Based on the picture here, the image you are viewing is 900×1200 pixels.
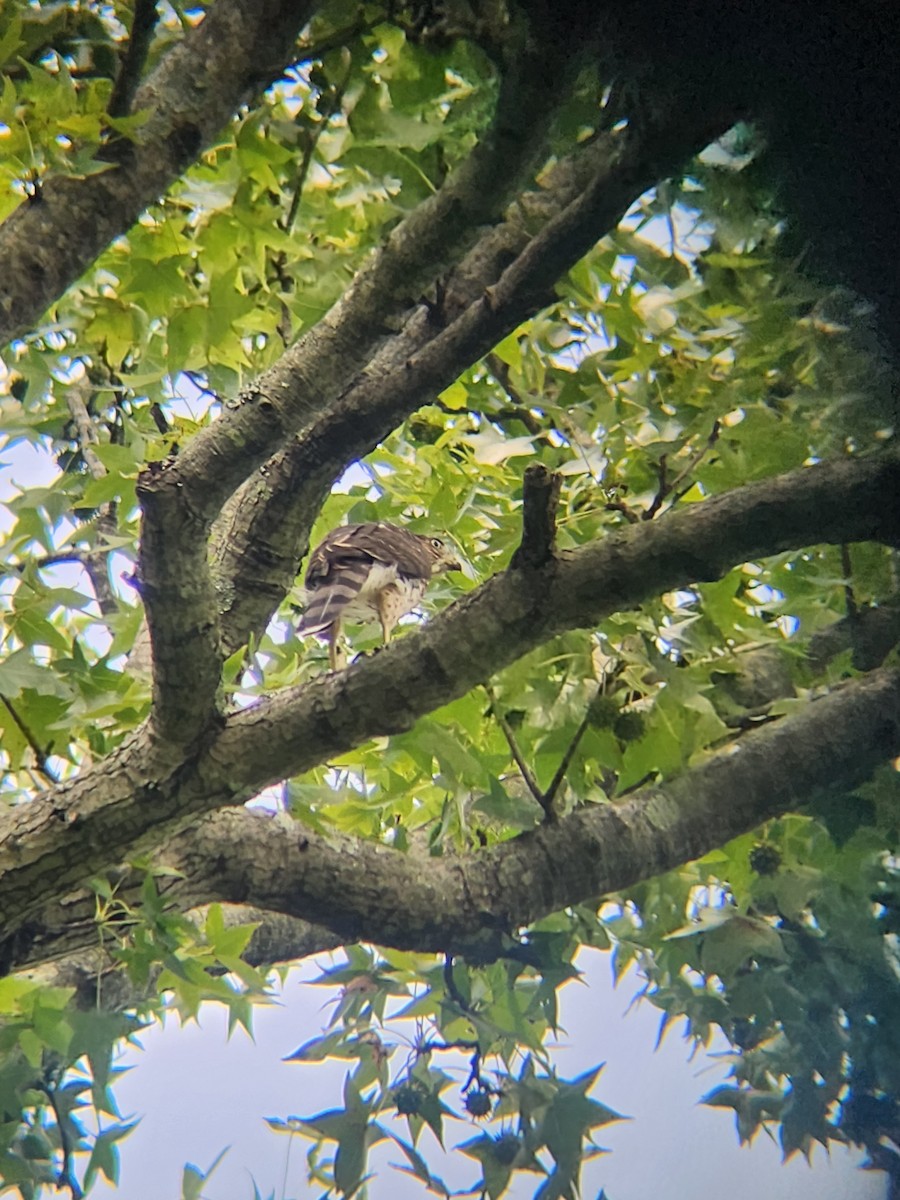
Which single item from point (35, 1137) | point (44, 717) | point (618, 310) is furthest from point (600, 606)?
point (35, 1137)

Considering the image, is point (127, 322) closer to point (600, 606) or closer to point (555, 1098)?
point (600, 606)

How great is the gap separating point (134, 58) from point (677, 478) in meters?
0.51

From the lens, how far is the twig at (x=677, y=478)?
2.54 ft

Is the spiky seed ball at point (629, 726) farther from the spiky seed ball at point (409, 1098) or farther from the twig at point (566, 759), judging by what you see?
the spiky seed ball at point (409, 1098)

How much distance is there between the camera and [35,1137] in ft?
3.11

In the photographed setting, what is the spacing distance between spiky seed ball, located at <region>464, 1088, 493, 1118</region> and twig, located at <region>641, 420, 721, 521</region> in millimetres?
565

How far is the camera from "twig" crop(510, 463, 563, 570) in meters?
0.67

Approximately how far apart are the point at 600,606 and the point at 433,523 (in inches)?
15.1

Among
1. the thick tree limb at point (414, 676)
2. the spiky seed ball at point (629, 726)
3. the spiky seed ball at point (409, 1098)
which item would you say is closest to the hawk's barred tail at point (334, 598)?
the thick tree limb at point (414, 676)

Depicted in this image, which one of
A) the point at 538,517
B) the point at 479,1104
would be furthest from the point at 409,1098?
the point at 538,517

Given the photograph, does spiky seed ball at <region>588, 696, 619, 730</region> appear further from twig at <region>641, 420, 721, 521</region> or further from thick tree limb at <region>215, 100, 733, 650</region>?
thick tree limb at <region>215, 100, 733, 650</region>

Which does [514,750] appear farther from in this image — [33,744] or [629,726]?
[33,744]

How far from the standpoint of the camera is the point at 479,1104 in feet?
3.05

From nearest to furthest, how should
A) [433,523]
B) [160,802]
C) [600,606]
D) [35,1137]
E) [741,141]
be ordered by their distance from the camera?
[741,141] < [600,606] < [160,802] < [35,1137] < [433,523]
